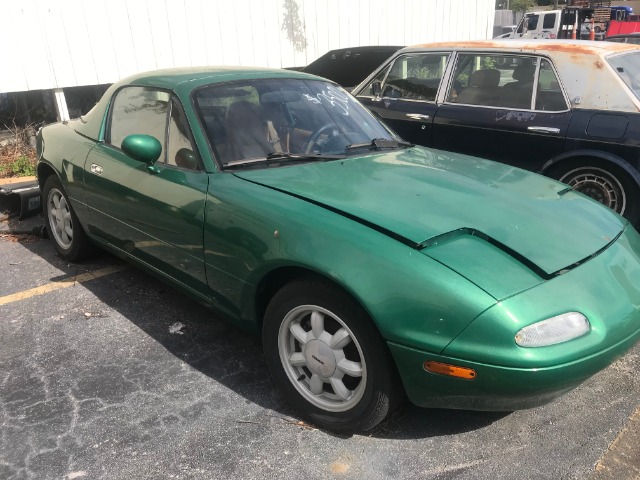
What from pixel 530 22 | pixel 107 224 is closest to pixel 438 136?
pixel 107 224

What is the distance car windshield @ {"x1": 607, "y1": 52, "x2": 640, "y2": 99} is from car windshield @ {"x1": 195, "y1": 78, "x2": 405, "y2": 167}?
2.37 meters

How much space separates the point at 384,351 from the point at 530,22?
25.8 m

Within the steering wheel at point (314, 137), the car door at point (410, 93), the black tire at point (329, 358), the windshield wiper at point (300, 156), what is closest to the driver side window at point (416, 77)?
the car door at point (410, 93)

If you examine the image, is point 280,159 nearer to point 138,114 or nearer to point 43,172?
point 138,114

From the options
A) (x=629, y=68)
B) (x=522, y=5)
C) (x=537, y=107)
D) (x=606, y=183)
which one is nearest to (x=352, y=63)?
(x=537, y=107)

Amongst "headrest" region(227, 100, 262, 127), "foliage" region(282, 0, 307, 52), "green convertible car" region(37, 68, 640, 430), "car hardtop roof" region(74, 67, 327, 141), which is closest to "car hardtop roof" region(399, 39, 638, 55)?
"green convertible car" region(37, 68, 640, 430)

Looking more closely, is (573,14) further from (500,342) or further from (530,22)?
(500,342)

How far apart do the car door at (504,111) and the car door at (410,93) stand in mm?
146

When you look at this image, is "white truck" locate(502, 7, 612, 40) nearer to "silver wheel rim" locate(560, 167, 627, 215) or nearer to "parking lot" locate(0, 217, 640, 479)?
"silver wheel rim" locate(560, 167, 627, 215)

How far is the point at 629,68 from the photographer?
4.88 metres

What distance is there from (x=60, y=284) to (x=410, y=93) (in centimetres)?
371

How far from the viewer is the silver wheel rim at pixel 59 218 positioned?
14.4 ft

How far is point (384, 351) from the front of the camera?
2240 mm

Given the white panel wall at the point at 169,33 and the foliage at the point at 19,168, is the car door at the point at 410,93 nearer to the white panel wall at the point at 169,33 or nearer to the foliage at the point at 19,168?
the white panel wall at the point at 169,33
